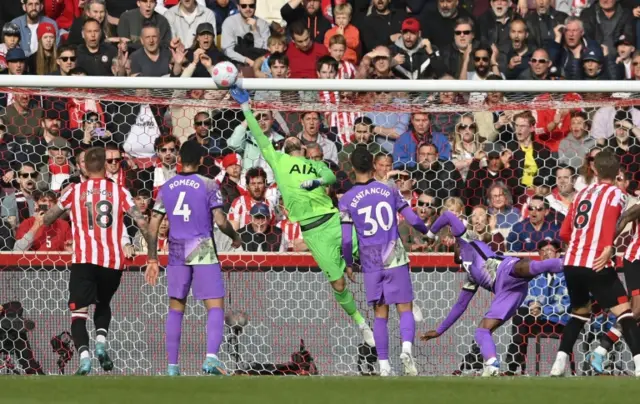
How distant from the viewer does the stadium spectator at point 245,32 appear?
14398 millimetres

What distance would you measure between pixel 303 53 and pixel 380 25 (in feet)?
3.28

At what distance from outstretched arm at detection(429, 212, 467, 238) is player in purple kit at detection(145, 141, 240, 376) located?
1.46 metres

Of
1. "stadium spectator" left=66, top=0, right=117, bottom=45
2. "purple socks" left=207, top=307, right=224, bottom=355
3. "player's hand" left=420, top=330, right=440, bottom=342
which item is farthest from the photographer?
"stadium spectator" left=66, top=0, right=117, bottom=45

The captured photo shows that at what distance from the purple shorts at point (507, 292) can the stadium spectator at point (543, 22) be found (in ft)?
15.9

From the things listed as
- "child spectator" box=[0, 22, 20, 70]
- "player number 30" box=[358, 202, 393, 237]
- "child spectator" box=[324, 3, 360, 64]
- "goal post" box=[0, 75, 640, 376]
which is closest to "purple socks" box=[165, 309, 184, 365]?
"goal post" box=[0, 75, 640, 376]

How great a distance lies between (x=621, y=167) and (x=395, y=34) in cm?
396

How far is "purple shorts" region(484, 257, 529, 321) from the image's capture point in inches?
414

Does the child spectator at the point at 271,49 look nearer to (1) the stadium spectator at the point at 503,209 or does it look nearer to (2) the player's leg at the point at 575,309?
(1) the stadium spectator at the point at 503,209

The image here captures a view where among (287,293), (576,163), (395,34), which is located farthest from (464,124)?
(395,34)

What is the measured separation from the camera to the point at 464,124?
1170cm

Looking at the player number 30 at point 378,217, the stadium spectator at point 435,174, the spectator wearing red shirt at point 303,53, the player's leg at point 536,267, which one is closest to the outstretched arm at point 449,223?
the player number 30 at point 378,217

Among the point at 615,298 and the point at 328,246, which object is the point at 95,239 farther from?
the point at 615,298

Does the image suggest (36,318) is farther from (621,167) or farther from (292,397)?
(621,167)

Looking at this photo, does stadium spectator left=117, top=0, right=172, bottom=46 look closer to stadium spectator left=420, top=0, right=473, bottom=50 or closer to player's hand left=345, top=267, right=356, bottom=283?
stadium spectator left=420, top=0, right=473, bottom=50
